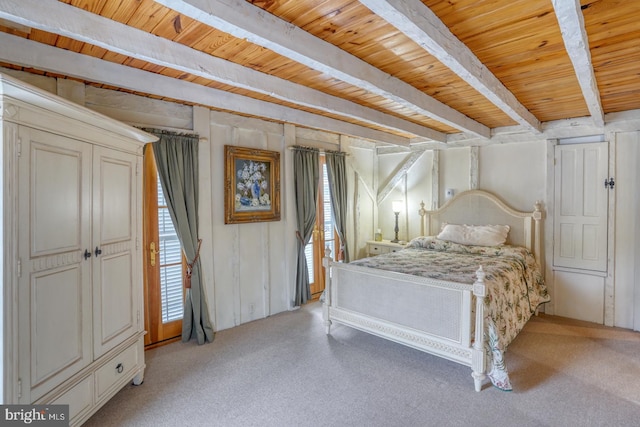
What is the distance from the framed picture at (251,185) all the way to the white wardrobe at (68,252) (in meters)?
1.13

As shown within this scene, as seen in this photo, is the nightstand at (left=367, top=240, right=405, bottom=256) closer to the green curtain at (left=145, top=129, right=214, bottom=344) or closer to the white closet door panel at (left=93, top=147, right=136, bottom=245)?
the green curtain at (left=145, top=129, right=214, bottom=344)

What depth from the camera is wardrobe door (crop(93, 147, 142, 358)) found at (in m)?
2.25

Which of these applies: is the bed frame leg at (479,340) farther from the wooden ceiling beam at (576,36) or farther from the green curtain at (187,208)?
the green curtain at (187,208)

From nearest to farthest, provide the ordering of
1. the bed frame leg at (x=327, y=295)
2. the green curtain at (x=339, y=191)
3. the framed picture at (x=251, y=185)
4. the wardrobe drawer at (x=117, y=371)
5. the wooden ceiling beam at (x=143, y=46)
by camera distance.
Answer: the wooden ceiling beam at (x=143, y=46) < the wardrobe drawer at (x=117, y=371) < the bed frame leg at (x=327, y=295) < the framed picture at (x=251, y=185) < the green curtain at (x=339, y=191)

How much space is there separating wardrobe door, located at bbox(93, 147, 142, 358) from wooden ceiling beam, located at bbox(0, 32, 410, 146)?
534mm

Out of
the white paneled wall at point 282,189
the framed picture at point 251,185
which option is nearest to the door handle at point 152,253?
the white paneled wall at point 282,189

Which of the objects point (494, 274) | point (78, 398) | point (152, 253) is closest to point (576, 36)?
point (494, 274)

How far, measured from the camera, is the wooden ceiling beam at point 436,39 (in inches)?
57.2

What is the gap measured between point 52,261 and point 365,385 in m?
2.28

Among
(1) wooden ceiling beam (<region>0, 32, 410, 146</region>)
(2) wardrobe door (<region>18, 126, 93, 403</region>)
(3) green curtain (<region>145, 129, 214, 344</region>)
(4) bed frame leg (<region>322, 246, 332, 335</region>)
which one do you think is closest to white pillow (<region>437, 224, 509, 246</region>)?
(4) bed frame leg (<region>322, 246, 332, 335</region>)

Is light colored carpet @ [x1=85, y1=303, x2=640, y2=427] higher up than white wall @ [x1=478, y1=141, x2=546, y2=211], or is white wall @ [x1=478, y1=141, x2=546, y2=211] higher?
white wall @ [x1=478, y1=141, x2=546, y2=211]

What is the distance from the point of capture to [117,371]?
2.39m

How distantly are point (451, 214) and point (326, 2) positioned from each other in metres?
3.91

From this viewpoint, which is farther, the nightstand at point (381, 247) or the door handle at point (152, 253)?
the nightstand at point (381, 247)
